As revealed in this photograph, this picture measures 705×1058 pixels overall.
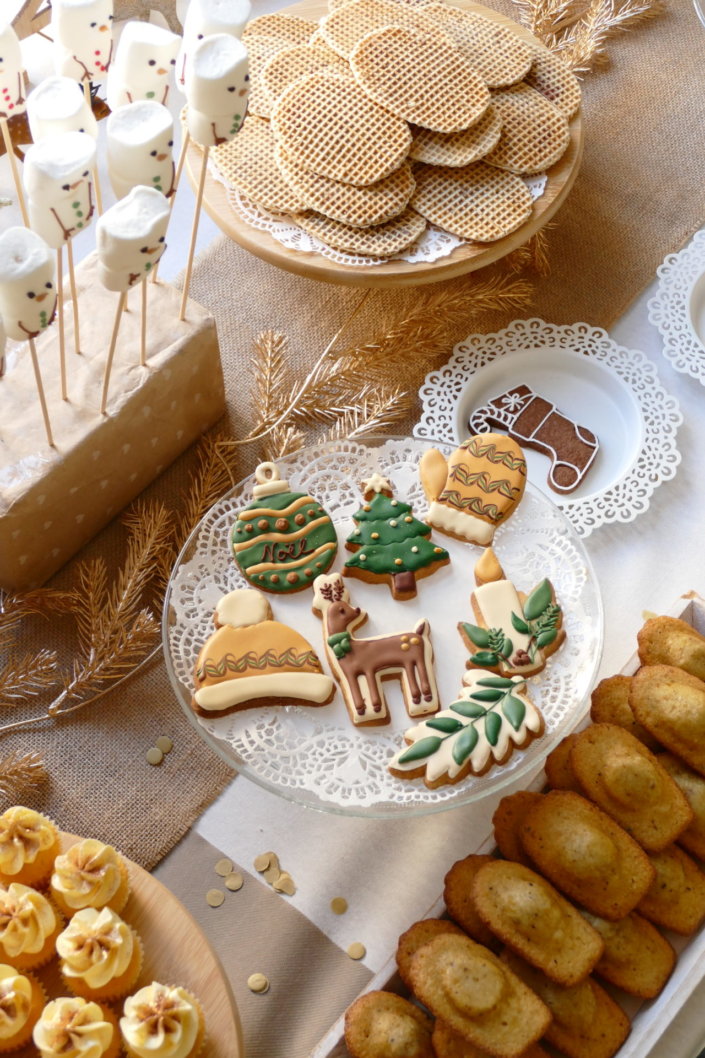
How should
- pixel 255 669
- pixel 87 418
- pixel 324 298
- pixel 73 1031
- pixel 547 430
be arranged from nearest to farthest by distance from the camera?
pixel 73 1031
pixel 255 669
pixel 87 418
pixel 547 430
pixel 324 298

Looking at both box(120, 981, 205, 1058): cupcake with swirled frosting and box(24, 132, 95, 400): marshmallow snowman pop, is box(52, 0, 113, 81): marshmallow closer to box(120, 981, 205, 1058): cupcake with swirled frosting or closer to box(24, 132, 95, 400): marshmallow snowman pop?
box(24, 132, 95, 400): marshmallow snowman pop

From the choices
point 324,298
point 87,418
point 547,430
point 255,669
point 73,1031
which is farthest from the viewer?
point 324,298

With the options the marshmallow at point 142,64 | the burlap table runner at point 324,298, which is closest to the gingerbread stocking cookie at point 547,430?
the burlap table runner at point 324,298

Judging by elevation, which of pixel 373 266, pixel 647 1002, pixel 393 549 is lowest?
pixel 647 1002

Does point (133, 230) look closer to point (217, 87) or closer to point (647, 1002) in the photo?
point (217, 87)

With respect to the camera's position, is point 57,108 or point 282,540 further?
point 282,540

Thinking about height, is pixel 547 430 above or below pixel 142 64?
below

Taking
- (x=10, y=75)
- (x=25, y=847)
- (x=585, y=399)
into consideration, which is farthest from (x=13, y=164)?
(x=585, y=399)
